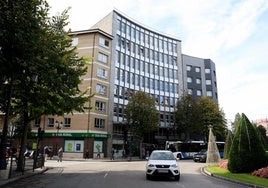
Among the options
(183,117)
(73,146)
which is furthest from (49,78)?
(183,117)

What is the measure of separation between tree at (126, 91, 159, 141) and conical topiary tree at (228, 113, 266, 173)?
2563 centimetres

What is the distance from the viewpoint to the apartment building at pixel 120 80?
43062 millimetres

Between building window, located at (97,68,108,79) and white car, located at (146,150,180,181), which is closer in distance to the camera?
white car, located at (146,150,180,181)

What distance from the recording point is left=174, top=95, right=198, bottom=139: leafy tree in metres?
52.6

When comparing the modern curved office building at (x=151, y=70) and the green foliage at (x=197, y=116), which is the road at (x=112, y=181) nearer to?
the modern curved office building at (x=151, y=70)

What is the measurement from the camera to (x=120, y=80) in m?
50.3

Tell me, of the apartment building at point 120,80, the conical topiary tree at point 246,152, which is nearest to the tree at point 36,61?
the conical topiary tree at point 246,152

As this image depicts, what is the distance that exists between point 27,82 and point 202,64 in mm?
60422

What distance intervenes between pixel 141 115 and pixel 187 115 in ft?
44.6

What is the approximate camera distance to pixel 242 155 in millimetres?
17562

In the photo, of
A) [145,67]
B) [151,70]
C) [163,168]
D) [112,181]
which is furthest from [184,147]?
[112,181]

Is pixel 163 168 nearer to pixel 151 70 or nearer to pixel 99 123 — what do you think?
pixel 99 123

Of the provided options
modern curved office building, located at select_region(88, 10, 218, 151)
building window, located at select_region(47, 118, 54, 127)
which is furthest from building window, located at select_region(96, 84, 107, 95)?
building window, located at select_region(47, 118, 54, 127)

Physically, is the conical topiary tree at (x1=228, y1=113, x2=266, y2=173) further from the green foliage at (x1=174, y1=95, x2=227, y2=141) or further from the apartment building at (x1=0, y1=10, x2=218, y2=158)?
the green foliage at (x1=174, y1=95, x2=227, y2=141)
